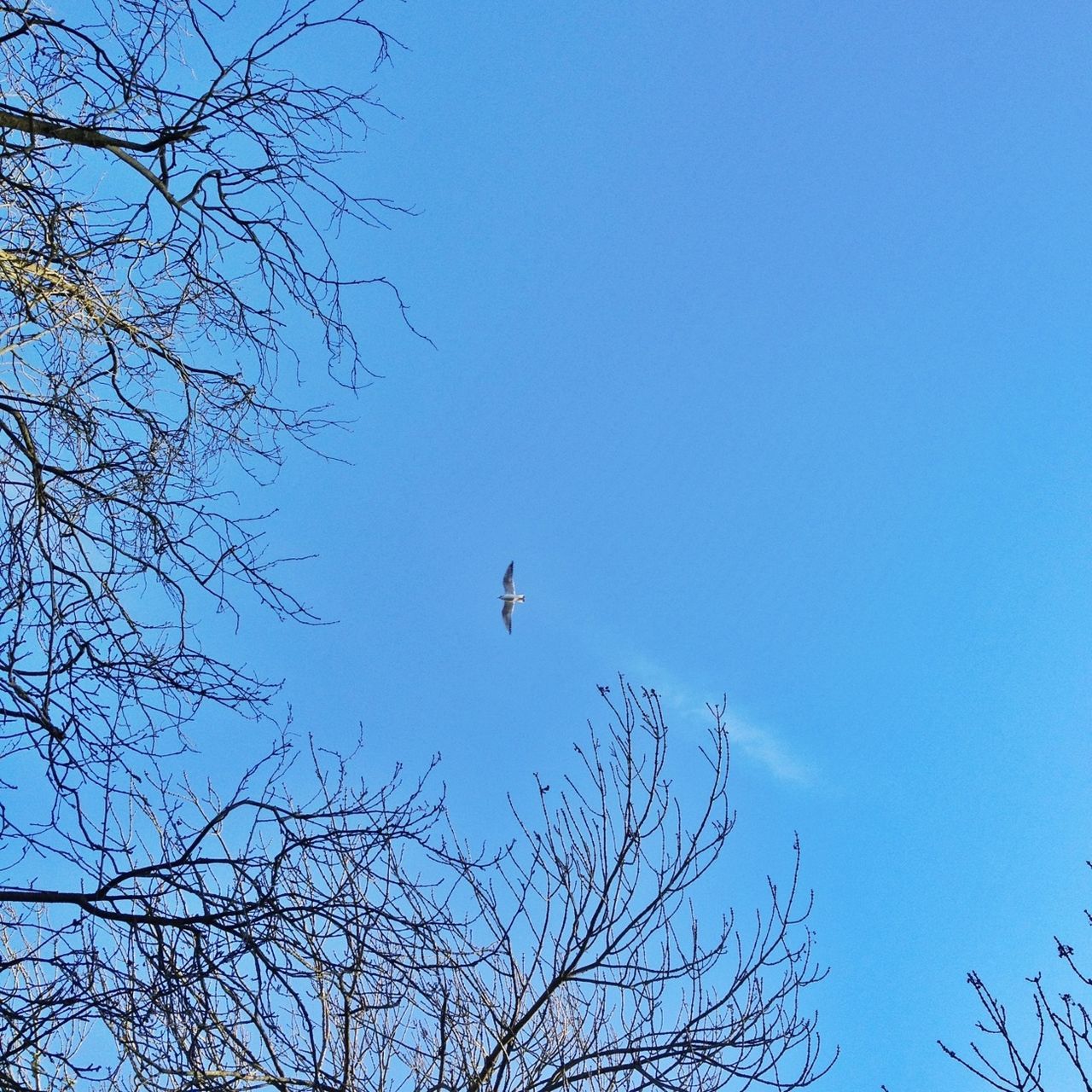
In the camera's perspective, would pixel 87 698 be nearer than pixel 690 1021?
Yes

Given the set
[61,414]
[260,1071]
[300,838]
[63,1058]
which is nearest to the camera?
[63,1058]

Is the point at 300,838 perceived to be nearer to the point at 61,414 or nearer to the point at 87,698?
the point at 87,698

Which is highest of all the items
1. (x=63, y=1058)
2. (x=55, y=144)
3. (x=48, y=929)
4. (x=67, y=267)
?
(x=55, y=144)

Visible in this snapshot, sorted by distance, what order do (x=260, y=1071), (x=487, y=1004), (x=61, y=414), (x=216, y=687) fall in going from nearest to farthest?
(x=216, y=687)
(x=61, y=414)
(x=260, y=1071)
(x=487, y=1004)

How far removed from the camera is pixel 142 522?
13.1 feet

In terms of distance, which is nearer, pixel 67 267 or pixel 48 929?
pixel 48 929

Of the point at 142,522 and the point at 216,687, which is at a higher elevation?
the point at 142,522

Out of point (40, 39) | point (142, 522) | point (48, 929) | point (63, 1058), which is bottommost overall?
point (63, 1058)

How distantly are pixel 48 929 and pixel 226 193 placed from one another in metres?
2.72

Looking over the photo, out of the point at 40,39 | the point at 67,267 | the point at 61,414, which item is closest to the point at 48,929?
the point at 61,414

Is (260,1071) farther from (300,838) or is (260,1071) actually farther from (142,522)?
(142,522)

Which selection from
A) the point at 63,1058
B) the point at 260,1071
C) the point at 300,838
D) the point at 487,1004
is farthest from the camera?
the point at 487,1004

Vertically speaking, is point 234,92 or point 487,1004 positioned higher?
point 234,92

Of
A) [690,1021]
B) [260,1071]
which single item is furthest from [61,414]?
[690,1021]
